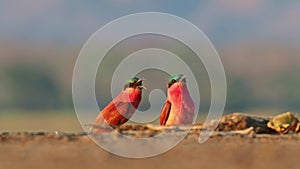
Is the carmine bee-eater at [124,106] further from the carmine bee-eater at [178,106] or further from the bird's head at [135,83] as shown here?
the carmine bee-eater at [178,106]

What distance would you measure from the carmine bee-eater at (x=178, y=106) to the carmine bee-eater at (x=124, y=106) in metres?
0.24

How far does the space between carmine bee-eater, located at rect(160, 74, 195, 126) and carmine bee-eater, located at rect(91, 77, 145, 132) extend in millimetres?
235

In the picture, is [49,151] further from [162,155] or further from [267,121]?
[267,121]

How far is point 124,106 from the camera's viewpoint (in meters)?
6.19

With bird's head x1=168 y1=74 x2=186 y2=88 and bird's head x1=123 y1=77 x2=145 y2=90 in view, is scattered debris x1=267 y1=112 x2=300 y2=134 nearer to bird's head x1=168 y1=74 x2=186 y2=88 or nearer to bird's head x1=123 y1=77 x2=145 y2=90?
bird's head x1=168 y1=74 x2=186 y2=88

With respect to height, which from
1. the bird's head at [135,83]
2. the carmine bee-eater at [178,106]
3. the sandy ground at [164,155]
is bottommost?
the sandy ground at [164,155]

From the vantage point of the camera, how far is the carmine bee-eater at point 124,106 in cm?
614

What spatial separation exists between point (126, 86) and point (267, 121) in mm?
1139

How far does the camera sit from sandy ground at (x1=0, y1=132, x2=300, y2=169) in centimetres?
461

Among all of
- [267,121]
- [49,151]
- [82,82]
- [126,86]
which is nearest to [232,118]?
[267,121]

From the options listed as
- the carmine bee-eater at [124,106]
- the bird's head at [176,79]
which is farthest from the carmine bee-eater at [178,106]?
the carmine bee-eater at [124,106]

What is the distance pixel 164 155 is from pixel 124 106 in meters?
1.50

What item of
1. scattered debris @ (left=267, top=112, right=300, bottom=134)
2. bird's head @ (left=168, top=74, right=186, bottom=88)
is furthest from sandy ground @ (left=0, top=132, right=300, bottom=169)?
bird's head @ (left=168, top=74, right=186, bottom=88)

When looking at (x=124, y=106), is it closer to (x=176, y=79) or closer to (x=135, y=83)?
(x=135, y=83)
